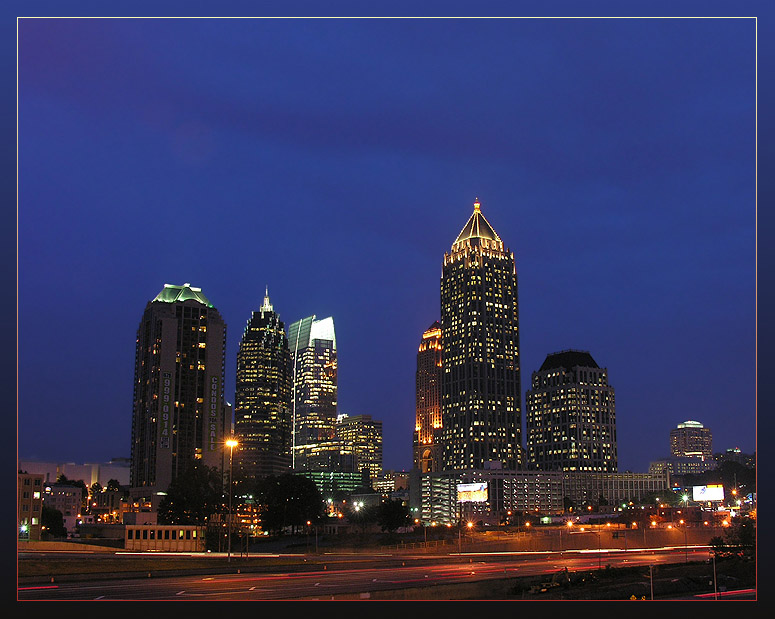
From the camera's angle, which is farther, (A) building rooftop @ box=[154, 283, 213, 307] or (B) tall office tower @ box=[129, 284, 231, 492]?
(A) building rooftop @ box=[154, 283, 213, 307]

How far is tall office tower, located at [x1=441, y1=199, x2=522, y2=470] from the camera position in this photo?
168 metres

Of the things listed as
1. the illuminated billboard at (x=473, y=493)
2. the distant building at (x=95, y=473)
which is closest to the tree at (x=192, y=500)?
the illuminated billboard at (x=473, y=493)

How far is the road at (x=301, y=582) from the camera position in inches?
924

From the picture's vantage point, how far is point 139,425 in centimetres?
13762

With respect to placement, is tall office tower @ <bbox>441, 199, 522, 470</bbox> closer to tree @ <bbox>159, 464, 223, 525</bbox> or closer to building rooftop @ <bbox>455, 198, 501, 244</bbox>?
building rooftop @ <bbox>455, 198, 501, 244</bbox>

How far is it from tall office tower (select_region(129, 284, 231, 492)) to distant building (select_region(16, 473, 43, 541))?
54.4 meters

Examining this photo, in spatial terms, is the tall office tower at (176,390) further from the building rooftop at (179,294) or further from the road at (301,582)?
the road at (301,582)

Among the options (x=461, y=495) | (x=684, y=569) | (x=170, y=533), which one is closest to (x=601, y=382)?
(x=461, y=495)

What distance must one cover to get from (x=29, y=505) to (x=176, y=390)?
214 ft

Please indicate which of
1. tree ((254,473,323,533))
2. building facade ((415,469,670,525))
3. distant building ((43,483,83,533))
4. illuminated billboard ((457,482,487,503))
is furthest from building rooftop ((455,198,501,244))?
tree ((254,473,323,533))

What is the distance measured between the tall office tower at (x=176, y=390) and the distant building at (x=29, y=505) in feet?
179

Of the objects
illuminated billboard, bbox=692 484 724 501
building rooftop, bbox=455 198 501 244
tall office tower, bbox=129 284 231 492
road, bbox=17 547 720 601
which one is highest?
building rooftop, bbox=455 198 501 244

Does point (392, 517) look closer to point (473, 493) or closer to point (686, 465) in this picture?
point (473, 493)
